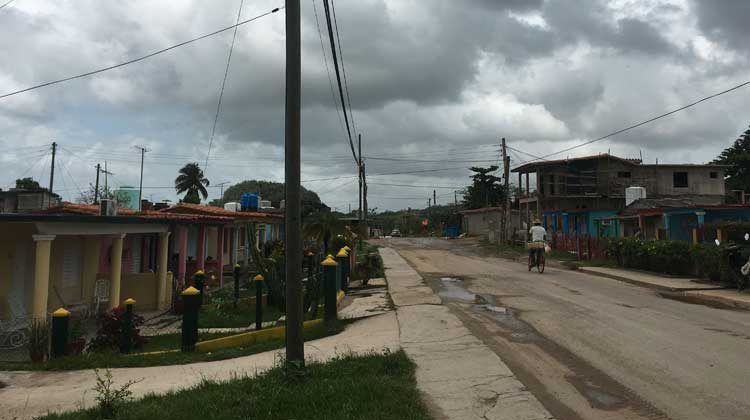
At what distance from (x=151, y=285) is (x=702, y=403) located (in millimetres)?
12999

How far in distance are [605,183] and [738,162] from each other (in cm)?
2005

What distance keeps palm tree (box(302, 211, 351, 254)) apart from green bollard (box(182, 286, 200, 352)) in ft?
24.5

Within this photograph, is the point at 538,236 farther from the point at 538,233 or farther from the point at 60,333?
the point at 60,333

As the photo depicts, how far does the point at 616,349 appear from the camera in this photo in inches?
293

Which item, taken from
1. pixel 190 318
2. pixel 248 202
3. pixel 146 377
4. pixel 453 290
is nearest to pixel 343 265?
pixel 453 290

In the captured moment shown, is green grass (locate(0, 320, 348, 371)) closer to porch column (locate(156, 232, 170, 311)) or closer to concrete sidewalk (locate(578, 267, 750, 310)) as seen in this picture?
porch column (locate(156, 232, 170, 311))

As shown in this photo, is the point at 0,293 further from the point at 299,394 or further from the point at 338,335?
the point at 299,394

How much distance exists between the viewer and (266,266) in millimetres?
13172

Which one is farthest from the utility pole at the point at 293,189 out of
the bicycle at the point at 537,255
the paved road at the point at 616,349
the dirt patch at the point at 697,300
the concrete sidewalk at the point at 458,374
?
the bicycle at the point at 537,255

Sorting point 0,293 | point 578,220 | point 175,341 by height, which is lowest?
point 175,341

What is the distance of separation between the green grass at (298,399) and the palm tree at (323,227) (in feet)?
33.1

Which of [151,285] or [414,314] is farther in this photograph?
[151,285]

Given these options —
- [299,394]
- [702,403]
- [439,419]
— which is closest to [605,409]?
[702,403]

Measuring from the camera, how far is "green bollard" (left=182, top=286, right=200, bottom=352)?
8.88 m
